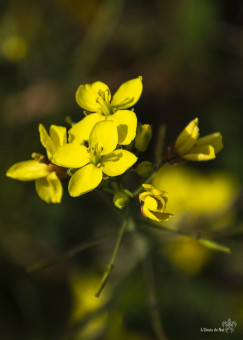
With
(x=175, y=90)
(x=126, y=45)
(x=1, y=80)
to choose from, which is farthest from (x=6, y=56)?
(x=175, y=90)

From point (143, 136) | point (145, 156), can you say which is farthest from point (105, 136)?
point (145, 156)

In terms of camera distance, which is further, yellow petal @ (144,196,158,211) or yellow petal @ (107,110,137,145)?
yellow petal @ (107,110,137,145)

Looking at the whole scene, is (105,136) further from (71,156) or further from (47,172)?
(47,172)

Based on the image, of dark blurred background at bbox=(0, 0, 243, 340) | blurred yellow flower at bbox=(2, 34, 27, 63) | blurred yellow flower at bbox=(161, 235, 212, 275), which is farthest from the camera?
blurred yellow flower at bbox=(2, 34, 27, 63)

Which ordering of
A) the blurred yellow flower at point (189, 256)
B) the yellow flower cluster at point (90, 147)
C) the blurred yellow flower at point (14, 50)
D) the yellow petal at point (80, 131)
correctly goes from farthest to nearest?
the blurred yellow flower at point (14, 50) < the blurred yellow flower at point (189, 256) < the yellow petal at point (80, 131) < the yellow flower cluster at point (90, 147)

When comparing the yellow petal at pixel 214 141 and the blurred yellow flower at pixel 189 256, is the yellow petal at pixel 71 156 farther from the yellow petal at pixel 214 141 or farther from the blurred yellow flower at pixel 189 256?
the blurred yellow flower at pixel 189 256

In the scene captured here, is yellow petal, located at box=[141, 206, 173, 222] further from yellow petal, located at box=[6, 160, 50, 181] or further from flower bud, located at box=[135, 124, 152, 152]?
yellow petal, located at box=[6, 160, 50, 181]

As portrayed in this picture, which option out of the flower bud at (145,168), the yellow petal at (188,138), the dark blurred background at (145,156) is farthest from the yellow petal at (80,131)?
the dark blurred background at (145,156)

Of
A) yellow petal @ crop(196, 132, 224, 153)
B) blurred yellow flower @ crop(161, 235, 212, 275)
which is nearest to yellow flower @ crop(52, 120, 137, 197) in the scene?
yellow petal @ crop(196, 132, 224, 153)
